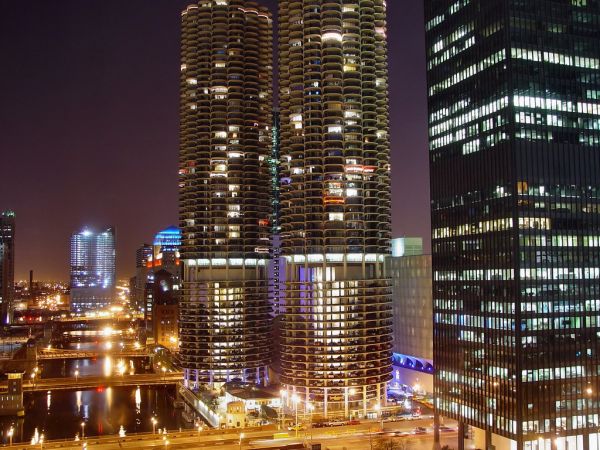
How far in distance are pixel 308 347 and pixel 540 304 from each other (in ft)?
207

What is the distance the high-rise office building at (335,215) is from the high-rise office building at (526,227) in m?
38.5

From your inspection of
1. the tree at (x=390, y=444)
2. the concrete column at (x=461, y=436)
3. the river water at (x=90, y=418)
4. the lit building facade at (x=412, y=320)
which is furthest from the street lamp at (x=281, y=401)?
the concrete column at (x=461, y=436)

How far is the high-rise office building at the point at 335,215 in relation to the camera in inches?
6280

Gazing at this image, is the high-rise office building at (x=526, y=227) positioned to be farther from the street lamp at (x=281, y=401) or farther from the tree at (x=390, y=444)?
the street lamp at (x=281, y=401)

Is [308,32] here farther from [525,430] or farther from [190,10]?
[525,430]

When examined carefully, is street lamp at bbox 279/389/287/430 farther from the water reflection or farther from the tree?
the tree

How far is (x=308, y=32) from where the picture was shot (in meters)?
169

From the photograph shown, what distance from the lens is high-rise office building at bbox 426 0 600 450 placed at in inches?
4345

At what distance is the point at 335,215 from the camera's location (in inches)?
6467

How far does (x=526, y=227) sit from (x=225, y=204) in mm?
95735

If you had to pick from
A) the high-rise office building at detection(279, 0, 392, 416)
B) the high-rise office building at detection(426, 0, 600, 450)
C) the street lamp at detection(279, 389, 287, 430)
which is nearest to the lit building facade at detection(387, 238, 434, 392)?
the high-rise office building at detection(279, 0, 392, 416)

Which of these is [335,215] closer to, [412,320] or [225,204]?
[225,204]

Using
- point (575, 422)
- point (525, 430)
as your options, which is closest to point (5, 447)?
point (525, 430)

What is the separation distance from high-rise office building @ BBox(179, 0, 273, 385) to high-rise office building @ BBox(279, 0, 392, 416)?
2121 centimetres
